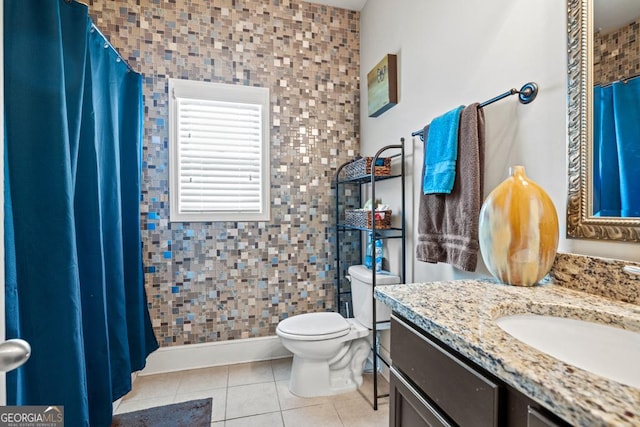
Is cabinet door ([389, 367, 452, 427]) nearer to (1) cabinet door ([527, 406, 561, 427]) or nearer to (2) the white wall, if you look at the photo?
(1) cabinet door ([527, 406, 561, 427])

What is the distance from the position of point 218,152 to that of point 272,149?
41 centimetres

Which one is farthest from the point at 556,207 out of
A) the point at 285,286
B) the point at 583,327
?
the point at 285,286

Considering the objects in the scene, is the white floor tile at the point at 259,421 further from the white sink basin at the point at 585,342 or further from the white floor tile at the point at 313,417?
the white sink basin at the point at 585,342

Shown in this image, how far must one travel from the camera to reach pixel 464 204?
1.25m

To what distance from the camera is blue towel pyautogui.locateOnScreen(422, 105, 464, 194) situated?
4.30 feet

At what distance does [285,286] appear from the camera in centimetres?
241

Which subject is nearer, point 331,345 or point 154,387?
point 331,345

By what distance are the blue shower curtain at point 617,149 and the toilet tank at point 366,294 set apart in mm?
1194

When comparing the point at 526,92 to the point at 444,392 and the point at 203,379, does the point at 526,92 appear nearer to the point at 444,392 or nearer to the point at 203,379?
the point at 444,392

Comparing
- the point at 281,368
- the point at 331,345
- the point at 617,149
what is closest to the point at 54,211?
the point at 331,345

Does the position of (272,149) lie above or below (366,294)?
above

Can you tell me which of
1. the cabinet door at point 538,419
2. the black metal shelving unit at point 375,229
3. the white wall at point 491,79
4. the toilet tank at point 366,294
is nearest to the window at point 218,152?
the black metal shelving unit at point 375,229

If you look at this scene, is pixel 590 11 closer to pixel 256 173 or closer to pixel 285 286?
pixel 256 173

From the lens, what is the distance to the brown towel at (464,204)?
3.99 ft
